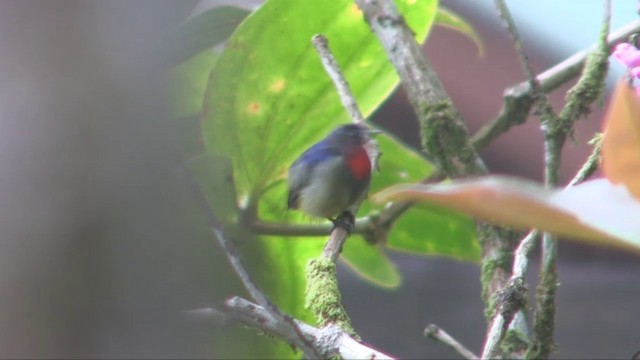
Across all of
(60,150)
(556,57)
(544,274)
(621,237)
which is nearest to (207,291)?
(60,150)

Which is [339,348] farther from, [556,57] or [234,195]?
[556,57]

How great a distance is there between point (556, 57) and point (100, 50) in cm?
49

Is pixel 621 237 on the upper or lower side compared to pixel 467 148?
lower

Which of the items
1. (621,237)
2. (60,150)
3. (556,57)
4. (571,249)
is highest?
(556,57)

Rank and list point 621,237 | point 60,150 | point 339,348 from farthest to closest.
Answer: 1. point 60,150
2. point 339,348
3. point 621,237

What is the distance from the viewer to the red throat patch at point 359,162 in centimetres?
63

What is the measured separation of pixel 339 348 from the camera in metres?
0.31

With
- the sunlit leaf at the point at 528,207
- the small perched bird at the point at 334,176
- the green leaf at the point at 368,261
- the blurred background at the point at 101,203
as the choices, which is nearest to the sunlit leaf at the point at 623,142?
the sunlit leaf at the point at 528,207

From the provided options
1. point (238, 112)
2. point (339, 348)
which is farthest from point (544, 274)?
point (238, 112)

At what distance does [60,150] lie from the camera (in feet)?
1.45

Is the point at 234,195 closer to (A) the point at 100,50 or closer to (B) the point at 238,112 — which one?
(B) the point at 238,112

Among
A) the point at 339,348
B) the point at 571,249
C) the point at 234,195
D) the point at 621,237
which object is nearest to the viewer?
the point at 621,237

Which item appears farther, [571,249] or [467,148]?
[571,249]

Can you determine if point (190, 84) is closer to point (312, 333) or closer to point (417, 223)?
point (417, 223)
